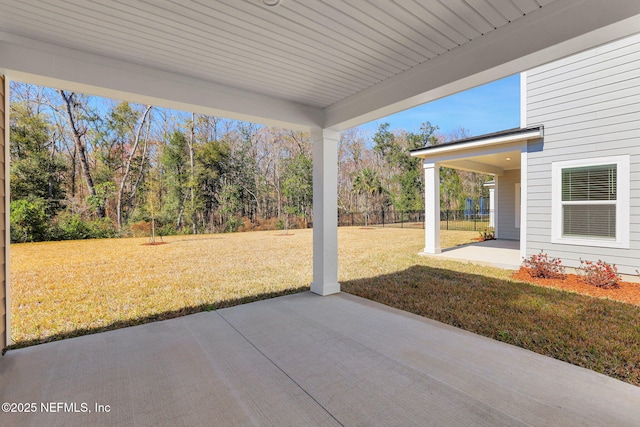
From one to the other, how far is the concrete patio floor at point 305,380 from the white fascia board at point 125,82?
244 centimetres

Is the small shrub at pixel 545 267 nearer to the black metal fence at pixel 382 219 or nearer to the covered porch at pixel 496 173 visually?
the covered porch at pixel 496 173

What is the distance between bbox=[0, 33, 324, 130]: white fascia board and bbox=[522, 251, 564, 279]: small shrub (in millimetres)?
5097

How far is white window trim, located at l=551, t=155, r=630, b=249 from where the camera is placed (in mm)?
4711

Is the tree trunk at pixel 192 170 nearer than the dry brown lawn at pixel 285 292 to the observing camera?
No

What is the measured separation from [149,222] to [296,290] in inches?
344

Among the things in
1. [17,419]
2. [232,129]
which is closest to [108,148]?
[232,129]

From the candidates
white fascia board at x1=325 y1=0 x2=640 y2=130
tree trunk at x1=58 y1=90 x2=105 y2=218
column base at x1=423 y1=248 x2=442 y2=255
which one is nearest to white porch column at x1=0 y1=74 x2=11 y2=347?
white fascia board at x1=325 y1=0 x2=640 y2=130

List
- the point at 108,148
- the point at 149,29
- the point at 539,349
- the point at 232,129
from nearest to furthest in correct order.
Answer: the point at 149,29 → the point at 539,349 → the point at 108,148 → the point at 232,129

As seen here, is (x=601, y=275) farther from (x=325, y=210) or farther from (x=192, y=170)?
(x=192, y=170)

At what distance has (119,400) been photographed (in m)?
1.96

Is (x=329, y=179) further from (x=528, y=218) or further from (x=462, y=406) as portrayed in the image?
(x=528, y=218)

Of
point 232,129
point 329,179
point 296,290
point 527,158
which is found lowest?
point 296,290

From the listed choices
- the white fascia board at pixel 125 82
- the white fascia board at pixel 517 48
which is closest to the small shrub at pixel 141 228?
the white fascia board at pixel 125 82

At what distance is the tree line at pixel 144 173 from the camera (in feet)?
29.7
